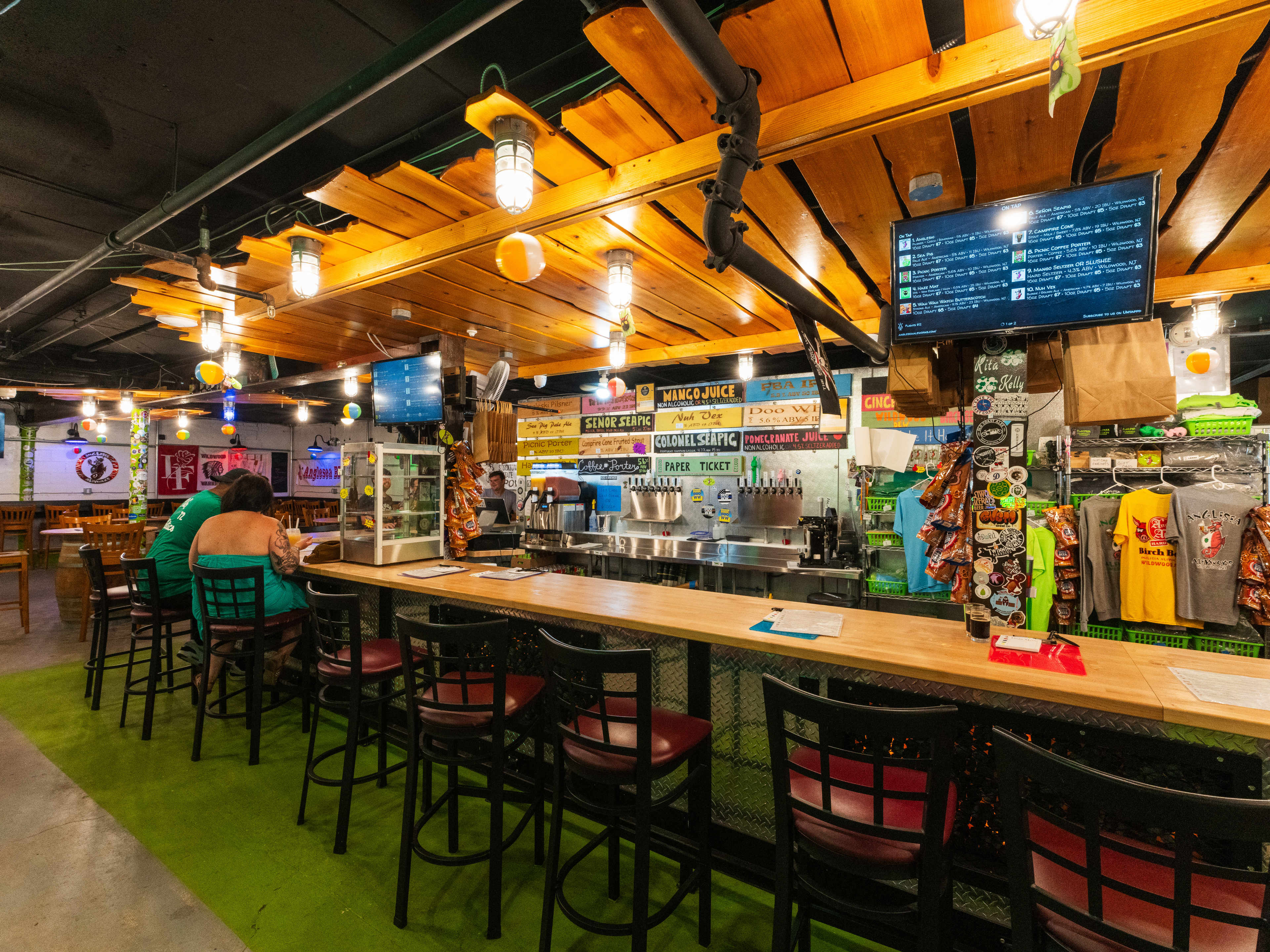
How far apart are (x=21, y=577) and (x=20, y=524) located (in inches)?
317

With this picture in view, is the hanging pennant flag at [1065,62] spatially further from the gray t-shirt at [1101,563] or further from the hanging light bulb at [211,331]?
the hanging light bulb at [211,331]

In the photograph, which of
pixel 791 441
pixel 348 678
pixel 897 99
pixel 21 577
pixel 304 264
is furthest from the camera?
pixel 791 441

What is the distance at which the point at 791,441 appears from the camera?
6430mm

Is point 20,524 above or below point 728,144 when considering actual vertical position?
below

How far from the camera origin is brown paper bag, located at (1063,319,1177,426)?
2.13 meters

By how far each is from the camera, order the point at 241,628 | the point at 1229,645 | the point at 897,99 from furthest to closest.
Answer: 1. the point at 1229,645
2. the point at 241,628
3. the point at 897,99

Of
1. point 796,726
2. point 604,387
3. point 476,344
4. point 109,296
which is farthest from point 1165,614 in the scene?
point 109,296

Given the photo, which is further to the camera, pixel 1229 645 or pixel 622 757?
pixel 1229 645

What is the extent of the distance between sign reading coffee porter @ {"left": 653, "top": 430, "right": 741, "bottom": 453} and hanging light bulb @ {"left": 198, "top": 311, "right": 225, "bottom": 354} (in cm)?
479

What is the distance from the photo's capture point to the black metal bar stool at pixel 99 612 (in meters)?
4.12

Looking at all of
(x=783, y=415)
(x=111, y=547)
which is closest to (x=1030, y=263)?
(x=783, y=415)

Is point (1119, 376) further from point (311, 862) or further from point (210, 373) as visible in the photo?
point (210, 373)

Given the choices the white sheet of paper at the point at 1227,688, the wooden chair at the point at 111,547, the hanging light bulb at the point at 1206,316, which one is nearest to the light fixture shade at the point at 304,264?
the white sheet of paper at the point at 1227,688

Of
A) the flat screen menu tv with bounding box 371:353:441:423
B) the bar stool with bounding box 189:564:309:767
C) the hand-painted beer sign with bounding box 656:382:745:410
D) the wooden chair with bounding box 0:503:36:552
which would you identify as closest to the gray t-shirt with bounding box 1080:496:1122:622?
the hand-painted beer sign with bounding box 656:382:745:410
